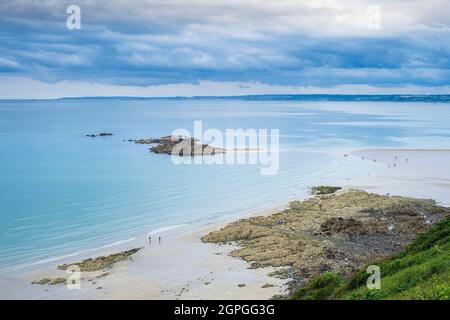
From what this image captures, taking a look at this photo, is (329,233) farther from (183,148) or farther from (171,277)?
(183,148)

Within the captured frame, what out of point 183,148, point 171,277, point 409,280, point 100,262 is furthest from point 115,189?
point 409,280

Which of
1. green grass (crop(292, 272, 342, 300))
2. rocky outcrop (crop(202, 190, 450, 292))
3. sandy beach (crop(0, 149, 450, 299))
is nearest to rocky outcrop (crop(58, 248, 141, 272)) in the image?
sandy beach (crop(0, 149, 450, 299))

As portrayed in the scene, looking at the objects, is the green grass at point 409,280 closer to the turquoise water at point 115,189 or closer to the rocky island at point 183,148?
the turquoise water at point 115,189

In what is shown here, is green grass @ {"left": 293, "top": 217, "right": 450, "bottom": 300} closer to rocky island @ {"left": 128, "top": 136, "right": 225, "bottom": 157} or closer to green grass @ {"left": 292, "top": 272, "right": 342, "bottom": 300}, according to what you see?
green grass @ {"left": 292, "top": 272, "right": 342, "bottom": 300}
